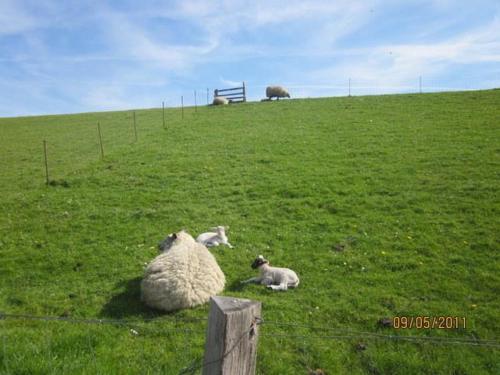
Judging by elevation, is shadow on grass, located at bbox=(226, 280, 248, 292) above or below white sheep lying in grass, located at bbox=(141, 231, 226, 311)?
below

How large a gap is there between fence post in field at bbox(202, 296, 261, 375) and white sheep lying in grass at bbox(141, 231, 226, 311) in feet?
12.2

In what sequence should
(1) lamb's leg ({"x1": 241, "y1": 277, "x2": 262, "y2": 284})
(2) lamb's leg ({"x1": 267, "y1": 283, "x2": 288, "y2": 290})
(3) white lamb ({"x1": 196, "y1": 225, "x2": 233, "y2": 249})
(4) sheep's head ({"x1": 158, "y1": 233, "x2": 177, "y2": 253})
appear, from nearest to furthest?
(2) lamb's leg ({"x1": 267, "y1": 283, "x2": 288, "y2": 290}), (1) lamb's leg ({"x1": 241, "y1": 277, "x2": 262, "y2": 284}), (4) sheep's head ({"x1": 158, "y1": 233, "x2": 177, "y2": 253}), (3) white lamb ({"x1": 196, "y1": 225, "x2": 233, "y2": 249})

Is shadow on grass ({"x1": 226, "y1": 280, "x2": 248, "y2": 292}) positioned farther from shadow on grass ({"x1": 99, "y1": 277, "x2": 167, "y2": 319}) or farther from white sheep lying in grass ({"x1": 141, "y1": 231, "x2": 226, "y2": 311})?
shadow on grass ({"x1": 99, "y1": 277, "x2": 167, "y2": 319})

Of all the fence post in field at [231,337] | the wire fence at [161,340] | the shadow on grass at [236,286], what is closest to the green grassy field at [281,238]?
the wire fence at [161,340]

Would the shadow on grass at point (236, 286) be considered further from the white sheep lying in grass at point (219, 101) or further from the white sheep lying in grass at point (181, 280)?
the white sheep lying in grass at point (219, 101)

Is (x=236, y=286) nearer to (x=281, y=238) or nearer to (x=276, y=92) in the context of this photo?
(x=281, y=238)

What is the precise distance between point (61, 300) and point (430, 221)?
8970mm

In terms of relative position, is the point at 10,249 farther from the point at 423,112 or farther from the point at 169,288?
the point at 423,112

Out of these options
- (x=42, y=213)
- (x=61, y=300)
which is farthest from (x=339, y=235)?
(x=42, y=213)

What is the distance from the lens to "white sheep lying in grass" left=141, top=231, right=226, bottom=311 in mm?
6730

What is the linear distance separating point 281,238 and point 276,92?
31.0 metres

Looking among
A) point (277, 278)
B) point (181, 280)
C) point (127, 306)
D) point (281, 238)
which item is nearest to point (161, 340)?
point (181, 280)

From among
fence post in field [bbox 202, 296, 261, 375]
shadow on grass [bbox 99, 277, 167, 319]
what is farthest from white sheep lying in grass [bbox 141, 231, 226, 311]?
fence post in field [bbox 202, 296, 261, 375]

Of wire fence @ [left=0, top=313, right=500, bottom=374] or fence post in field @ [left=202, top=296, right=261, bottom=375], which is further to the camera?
wire fence @ [left=0, top=313, right=500, bottom=374]
